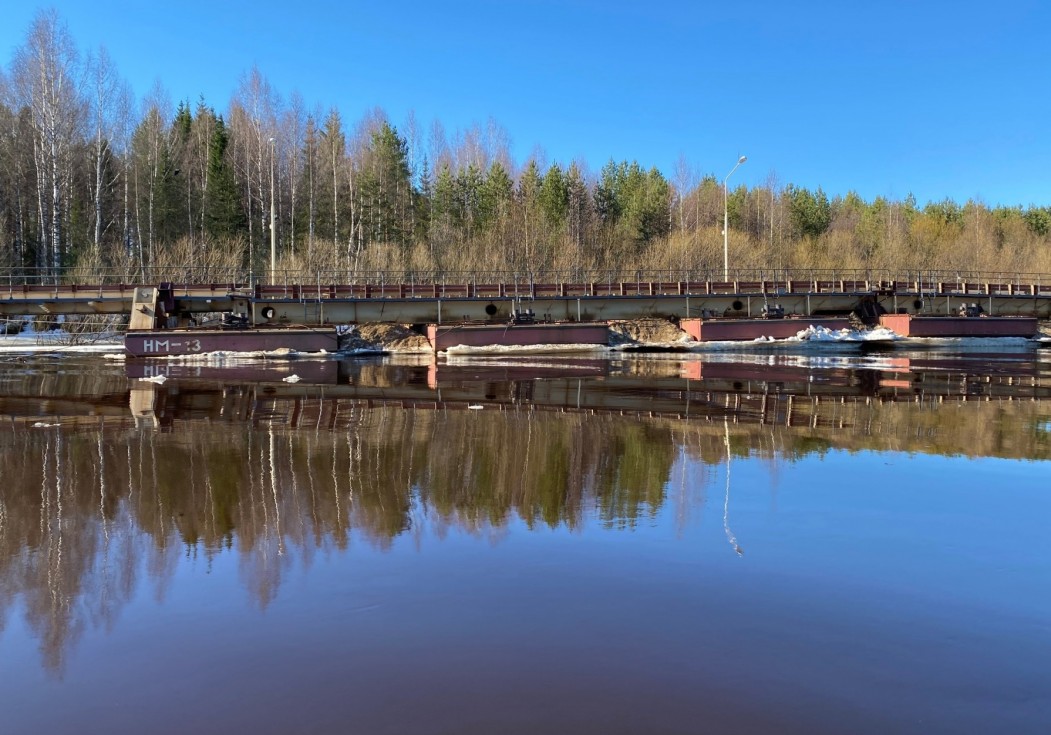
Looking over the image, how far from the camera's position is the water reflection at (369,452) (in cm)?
695

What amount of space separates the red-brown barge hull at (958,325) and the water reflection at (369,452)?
18.1 metres

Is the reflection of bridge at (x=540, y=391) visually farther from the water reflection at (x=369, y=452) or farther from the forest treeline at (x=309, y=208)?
the forest treeline at (x=309, y=208)

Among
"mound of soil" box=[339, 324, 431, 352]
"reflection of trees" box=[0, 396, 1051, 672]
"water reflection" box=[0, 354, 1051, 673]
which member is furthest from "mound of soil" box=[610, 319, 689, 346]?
"reflection of trees" box=[0, 396, 1051, 672]

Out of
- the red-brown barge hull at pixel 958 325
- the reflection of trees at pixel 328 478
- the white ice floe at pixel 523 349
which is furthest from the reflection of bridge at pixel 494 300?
the reflection of trees at pixel 328 478

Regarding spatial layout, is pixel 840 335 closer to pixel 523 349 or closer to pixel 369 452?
pixel 523 349

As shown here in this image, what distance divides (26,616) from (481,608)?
10.7ft

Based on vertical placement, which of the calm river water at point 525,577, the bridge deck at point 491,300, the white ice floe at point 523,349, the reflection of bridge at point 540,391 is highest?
the bridge deck at point 491,300

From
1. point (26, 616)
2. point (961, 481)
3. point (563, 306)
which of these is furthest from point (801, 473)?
point (563, 306)

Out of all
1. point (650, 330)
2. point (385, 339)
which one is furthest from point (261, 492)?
point (650, 330)

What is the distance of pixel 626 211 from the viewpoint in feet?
269

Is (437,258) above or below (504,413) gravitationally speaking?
above

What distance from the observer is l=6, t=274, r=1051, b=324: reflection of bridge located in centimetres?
3478

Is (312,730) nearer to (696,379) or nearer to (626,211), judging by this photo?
(696,379)

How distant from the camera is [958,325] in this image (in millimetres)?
40531
